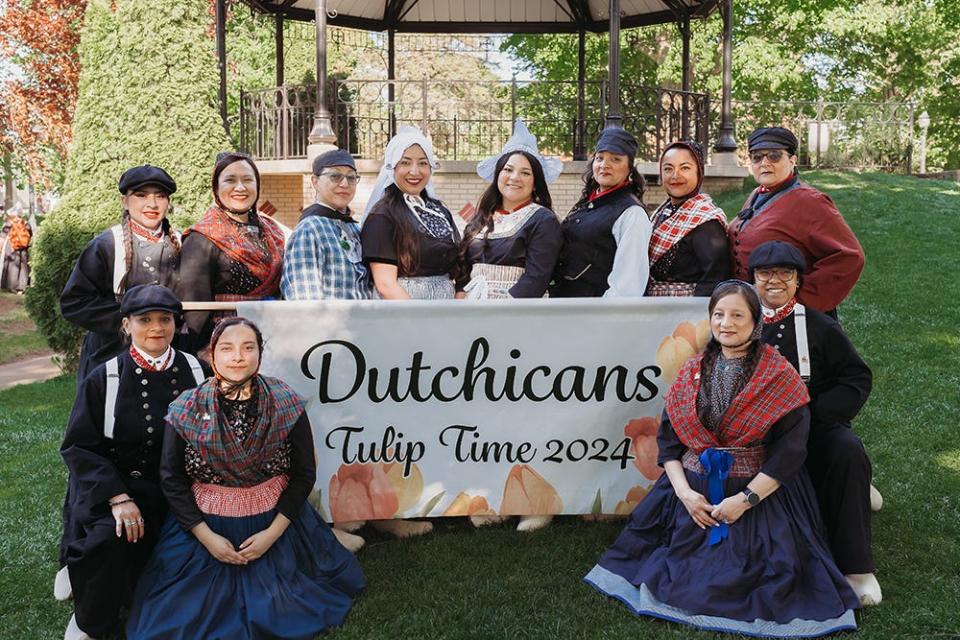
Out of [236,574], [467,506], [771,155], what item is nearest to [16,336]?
[467,506]

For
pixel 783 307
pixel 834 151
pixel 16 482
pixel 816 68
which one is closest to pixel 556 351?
pixel 783 307

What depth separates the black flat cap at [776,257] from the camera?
147 inches

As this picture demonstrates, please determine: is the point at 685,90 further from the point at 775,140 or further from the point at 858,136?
the point at 775,140

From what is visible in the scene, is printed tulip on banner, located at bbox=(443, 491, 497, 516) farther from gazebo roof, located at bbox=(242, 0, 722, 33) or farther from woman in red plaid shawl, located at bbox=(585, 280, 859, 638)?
gazebo roof, located at bbox=(242, 0, 722, 33)

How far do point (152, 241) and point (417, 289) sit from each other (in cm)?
126

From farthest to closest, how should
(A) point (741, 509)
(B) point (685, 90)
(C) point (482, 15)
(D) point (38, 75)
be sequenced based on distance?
1. (D) point (38, 75)
2. (C) point (482, 15)
3. (B) point (685, 90)
4. (A) point (741, 509)

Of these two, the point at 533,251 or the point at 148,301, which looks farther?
the point at 533,251

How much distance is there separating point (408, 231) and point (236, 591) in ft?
6.02

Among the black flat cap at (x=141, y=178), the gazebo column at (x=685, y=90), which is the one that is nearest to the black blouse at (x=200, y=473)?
the black flat cap at (x=141, y=178)

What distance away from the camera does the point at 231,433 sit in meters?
3.46

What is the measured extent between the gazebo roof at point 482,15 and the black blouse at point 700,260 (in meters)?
9.62

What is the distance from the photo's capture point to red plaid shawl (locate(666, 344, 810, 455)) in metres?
3.58

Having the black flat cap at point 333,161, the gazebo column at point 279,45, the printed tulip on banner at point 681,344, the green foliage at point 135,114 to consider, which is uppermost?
the gazebo column at point 279,45

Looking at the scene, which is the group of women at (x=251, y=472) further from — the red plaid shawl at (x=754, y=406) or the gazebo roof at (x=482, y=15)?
the gazebo roof at (x=482, y=15)
